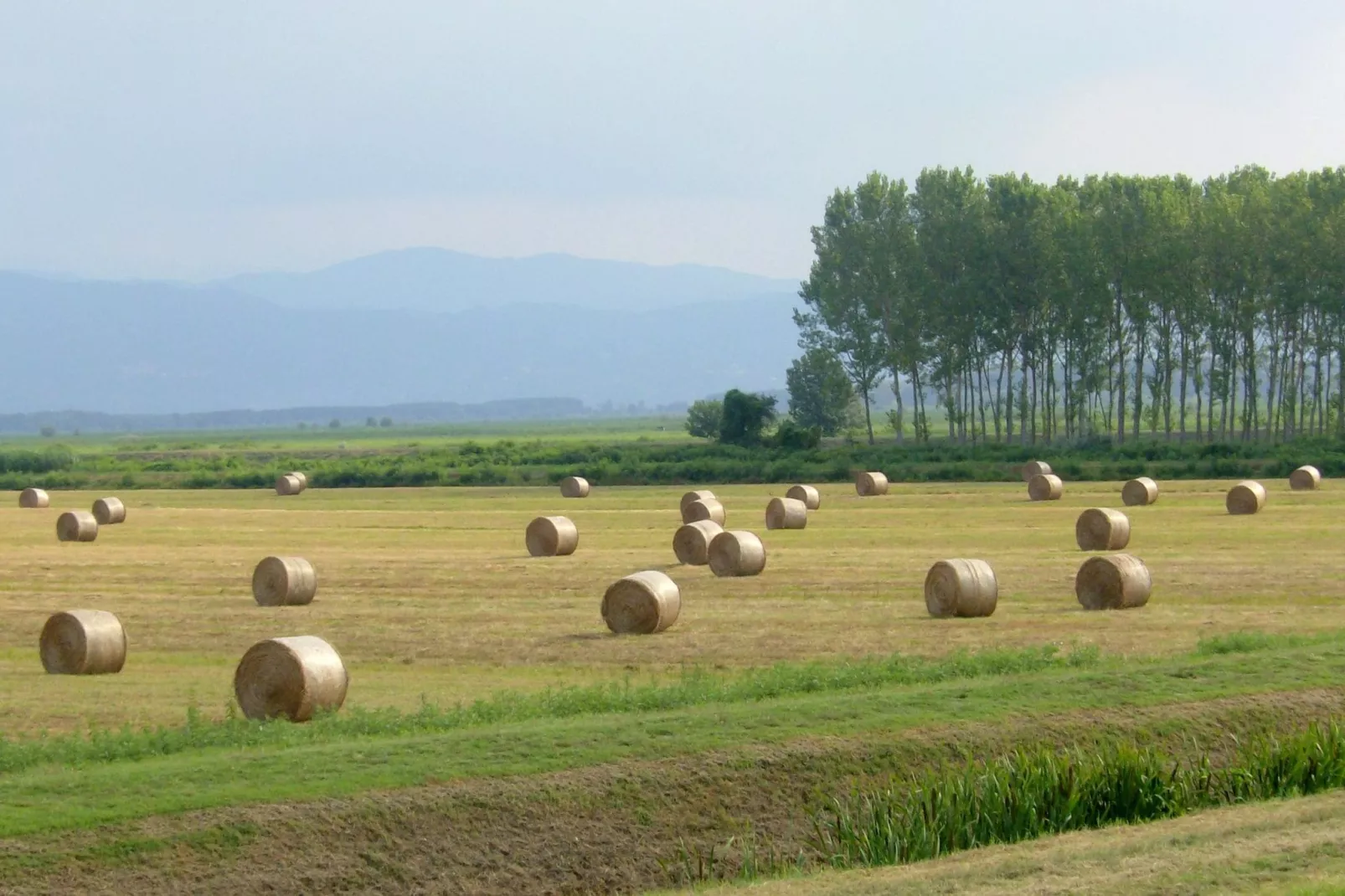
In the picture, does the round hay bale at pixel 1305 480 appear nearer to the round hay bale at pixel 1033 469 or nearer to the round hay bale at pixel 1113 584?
the round hay bale at pixel 1033 469

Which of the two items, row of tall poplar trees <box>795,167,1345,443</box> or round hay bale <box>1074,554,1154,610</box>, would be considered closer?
round hay bale <box>1074,554,1154,610</box>

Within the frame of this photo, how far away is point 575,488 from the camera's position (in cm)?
7062

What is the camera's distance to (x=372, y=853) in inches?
572

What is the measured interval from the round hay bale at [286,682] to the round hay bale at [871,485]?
46.7 meters

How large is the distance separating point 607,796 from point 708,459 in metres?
69.9

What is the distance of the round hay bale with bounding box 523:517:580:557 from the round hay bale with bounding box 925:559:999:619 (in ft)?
50.2

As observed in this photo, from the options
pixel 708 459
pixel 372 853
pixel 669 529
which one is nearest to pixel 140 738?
pixel 372 853

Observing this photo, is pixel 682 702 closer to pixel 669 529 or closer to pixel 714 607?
pixel 714 607

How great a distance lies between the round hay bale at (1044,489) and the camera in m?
57.0

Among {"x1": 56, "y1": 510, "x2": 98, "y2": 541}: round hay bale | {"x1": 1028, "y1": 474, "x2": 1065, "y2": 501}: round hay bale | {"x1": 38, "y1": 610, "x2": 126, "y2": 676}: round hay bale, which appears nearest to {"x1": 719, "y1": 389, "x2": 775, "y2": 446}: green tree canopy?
{"x1": 1028, "y1": 474, "x2": 1065, "y2": 501}: round hay bale

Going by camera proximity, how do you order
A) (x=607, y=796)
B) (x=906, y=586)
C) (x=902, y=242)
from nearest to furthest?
(x=607, y=796) < (x=906, y=586) < (x=902, y=242)

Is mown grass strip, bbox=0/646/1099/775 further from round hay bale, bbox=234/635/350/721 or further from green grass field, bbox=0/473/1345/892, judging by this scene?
round hay bale, bbox=234/635/350/721

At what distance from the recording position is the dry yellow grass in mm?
23141

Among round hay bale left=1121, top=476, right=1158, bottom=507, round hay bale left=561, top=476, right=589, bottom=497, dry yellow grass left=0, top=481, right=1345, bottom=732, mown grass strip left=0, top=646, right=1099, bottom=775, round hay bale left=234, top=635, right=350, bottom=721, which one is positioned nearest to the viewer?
mown grass strip left=0, top=646, right=1099, bottom=775
